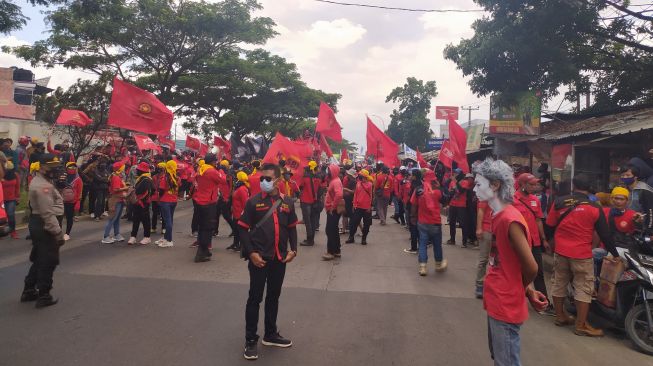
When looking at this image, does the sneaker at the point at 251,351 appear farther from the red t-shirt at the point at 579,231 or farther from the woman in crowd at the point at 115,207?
the woman in crowd at the point at 115,207

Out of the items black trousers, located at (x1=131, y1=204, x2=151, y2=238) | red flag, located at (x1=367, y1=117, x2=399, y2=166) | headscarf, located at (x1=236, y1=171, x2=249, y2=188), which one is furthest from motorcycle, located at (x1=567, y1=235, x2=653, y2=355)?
red flag, located at (x1=367, y1=117, x2=399, y2=166)

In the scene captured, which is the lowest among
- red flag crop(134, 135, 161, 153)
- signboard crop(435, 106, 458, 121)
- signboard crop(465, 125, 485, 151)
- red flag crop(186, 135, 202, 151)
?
red flag crop(134, 135, 161, 153)

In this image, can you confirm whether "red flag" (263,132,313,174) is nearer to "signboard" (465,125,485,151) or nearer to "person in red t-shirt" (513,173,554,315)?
"person in red t-shirt" (513,173,554,315)

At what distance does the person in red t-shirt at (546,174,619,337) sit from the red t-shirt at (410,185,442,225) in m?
2.26

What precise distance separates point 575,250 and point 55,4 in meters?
10.0

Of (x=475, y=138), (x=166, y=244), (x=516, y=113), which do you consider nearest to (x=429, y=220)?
(x=166, y=244)

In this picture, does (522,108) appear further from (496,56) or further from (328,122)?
(328,122)

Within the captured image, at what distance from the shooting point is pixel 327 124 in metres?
12.6

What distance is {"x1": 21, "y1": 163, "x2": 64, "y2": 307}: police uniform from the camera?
494 centimetres

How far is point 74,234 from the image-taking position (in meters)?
9.36

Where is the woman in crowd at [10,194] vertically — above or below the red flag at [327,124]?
below

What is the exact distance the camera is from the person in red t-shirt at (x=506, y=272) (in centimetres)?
278

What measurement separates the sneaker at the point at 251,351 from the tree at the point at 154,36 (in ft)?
54.2

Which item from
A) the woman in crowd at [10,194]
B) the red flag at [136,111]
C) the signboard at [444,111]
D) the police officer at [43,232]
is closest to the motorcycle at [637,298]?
the police officer at [43,232]
